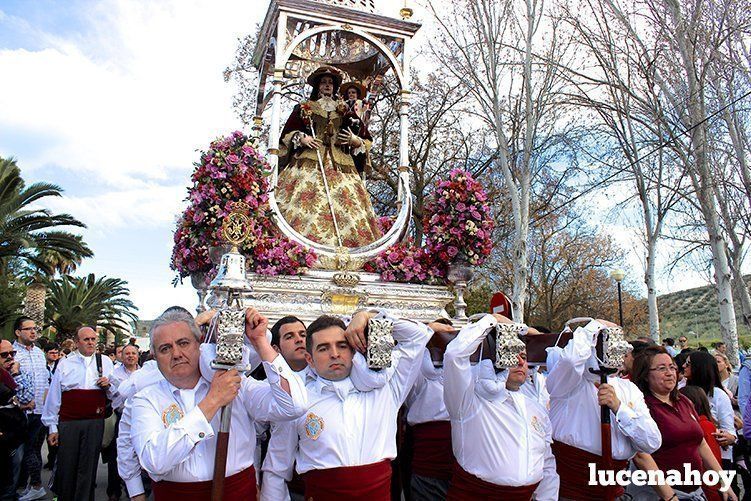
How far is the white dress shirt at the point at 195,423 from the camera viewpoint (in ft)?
8.57

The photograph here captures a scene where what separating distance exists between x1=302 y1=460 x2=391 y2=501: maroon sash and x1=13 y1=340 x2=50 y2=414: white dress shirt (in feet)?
19.1

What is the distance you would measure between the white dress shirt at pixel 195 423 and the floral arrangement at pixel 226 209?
381cm

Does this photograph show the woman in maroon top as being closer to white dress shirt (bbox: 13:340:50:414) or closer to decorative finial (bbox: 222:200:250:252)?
decorative finial (bbox: 222:200:250:252)

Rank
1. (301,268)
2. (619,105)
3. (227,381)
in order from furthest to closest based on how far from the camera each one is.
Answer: (619,105) → (301,268) → (227,381)

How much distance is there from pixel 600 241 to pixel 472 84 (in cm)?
1529

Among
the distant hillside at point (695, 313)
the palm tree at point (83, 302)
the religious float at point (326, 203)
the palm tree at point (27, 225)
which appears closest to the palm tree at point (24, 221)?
the palm tree at point (27, 225)

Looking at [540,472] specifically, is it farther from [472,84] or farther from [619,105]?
[472,84]

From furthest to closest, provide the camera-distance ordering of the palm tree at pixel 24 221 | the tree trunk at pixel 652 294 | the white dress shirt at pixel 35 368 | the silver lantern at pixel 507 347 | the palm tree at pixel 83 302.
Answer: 1. the palm tree at pixel 83 302
2. the palm tree at pixel 24 221
3. the tree trunk at pixel 652 294
4. the white dress shirt at pixel 35 368
5. the silver lantern at pixel 507 347

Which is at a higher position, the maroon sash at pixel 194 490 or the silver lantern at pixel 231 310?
the silver lantern at pixel 231 310

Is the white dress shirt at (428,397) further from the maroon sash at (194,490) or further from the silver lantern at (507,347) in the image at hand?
the maroon sash at (194,490)

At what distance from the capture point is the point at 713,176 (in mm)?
12656

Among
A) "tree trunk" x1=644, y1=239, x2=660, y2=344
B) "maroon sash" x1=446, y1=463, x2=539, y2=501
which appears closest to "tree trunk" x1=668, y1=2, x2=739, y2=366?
"tree trunk" x1=644, y1=239, x2=660, y2=344

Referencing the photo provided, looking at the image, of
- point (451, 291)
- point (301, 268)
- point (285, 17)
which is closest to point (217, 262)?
point (301, 268)

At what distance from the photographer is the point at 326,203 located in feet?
30.6
